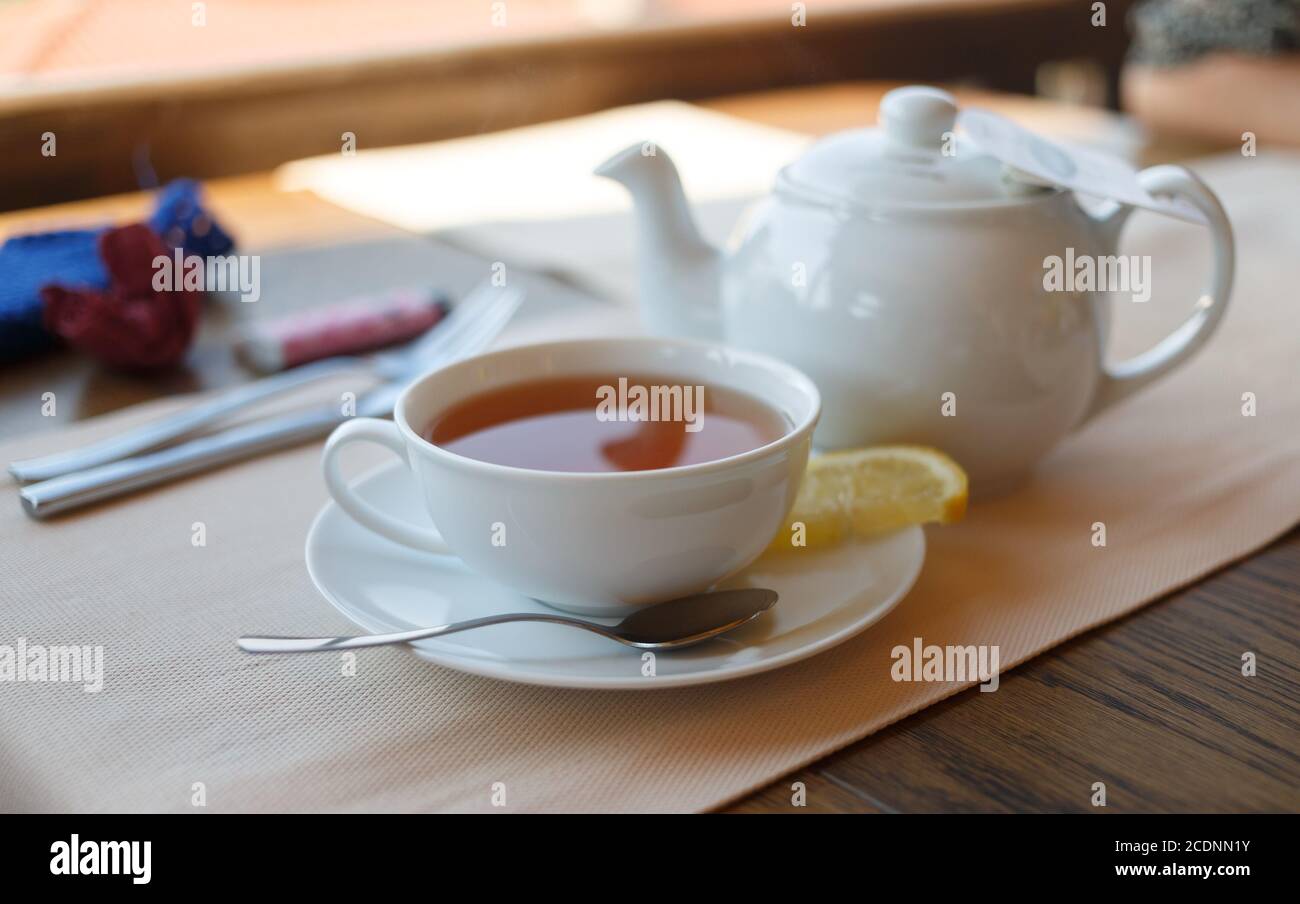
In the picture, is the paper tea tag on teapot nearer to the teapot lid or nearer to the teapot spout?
the teapot lid

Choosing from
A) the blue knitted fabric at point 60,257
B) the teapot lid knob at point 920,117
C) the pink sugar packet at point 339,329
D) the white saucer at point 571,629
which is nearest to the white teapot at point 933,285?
the teapot lid knob at point 920,117

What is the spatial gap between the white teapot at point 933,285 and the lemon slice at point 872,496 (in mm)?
42

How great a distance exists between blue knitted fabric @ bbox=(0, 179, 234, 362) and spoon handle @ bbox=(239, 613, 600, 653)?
1.77ft

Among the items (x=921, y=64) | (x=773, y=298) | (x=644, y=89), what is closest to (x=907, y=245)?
(x=773, y=298)

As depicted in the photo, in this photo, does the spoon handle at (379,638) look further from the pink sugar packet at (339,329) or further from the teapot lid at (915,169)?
the pink sugar packet at (339,329)

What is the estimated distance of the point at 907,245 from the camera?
0.72 metres

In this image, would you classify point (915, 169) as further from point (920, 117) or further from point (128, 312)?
point (128, 312)

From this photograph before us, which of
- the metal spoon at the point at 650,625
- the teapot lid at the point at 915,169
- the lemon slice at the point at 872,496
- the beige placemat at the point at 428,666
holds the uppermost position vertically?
the teapot lid at the point at 915,169

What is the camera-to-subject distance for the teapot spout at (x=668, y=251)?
2.59 feet

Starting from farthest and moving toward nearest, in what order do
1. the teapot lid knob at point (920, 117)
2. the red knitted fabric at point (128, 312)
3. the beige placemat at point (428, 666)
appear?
1. the red knitted fabric at point (128, 312)
2. the teapot lid knob at point (920, 117)
3. the beige placemat at point (428, 666)

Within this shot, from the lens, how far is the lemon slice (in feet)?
2.21

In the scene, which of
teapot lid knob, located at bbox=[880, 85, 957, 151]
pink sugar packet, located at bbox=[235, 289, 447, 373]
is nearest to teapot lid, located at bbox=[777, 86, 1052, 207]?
teapot lid knob, located at bbox=[880, 85, 957, 151]
